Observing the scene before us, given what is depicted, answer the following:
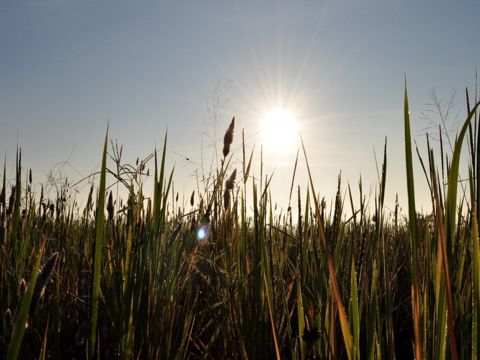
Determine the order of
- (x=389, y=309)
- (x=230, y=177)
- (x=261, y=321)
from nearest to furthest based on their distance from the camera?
(x=389, y=309) → (x=261, y=321) → (x=230, y=177)

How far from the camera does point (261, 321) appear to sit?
4.39ft

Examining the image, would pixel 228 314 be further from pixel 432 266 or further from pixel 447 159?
pixel 447 159

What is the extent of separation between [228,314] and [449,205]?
0.84 meters

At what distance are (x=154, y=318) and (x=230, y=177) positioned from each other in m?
0.75

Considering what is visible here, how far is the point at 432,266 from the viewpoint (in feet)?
3.55

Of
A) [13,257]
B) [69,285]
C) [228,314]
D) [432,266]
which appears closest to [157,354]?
[228,314]

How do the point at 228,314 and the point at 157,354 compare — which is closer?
the point at 157,354

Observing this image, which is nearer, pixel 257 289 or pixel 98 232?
pixel 98 232

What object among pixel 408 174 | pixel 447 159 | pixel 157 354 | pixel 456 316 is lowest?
pixel 157 354

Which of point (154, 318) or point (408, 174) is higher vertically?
point (408, 174)

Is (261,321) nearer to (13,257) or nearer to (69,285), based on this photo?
(69,285)

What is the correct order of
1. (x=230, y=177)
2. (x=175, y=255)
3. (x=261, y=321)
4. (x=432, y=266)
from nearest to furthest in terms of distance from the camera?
(x=432, y=266), (x=261, y=321), (x=175, y=255), (x=230, y=177)

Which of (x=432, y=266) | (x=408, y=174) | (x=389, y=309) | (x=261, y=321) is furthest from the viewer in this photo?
(x=261, y=321)

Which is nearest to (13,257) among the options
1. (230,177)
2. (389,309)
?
(230,177)
